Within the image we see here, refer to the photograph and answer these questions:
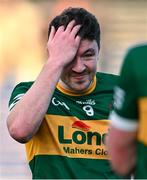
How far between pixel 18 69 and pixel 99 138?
578 cm

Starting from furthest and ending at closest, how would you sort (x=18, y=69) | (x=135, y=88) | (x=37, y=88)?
(x=18, y=69), (x=37, y=88), (x=135, y=88)

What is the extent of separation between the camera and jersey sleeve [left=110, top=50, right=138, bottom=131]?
2111mm

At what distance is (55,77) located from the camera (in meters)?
3.12

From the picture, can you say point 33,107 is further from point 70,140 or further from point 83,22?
point 83,22

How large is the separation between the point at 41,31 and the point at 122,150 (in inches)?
273

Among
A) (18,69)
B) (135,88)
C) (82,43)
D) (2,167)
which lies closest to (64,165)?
(82,43)

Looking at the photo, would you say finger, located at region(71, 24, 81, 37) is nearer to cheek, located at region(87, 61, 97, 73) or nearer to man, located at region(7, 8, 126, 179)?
man, located at region(7, 8, 126, 179)

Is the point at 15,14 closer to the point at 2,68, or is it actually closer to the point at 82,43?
the point at 2,68

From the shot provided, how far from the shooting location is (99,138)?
10.5ft

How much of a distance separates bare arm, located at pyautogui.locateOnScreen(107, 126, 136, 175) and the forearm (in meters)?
0.86

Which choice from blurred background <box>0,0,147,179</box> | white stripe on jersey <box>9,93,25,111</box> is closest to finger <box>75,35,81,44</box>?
white stripe on jersey <box>9,93,25,111</box>

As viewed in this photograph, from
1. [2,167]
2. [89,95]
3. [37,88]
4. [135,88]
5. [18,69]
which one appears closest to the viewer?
[135,88]

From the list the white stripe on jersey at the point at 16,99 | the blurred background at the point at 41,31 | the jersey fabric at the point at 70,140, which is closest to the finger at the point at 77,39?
the jersey fabric at the point at 70,140

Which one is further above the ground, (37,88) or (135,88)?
(135,88)
